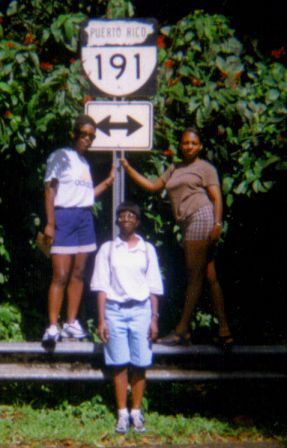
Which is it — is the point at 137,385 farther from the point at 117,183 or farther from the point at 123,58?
the point at 123,58

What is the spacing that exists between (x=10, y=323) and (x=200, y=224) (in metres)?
2.22

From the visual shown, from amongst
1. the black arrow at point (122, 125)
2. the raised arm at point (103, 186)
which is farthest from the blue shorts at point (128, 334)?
the black arrow at point (122, 125)

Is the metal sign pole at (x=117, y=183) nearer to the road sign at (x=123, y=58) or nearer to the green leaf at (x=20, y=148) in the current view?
the road sign at (x=123, y=58)

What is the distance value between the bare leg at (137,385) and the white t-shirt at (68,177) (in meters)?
1.48

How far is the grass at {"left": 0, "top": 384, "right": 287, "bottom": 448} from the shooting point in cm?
660

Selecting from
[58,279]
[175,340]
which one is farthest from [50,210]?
[175,340]

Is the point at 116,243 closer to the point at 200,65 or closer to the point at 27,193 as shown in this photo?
the point at 27,193

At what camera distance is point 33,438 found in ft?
21.5

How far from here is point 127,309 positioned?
675cm

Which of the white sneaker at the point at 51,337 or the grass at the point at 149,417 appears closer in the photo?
the grass at the point at 149,417

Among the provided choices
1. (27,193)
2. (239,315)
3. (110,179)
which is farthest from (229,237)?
(27,193)

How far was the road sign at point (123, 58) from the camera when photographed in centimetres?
684

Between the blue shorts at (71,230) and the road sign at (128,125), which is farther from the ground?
the road sign at (128,125)

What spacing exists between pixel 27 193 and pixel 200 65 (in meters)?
2.00
